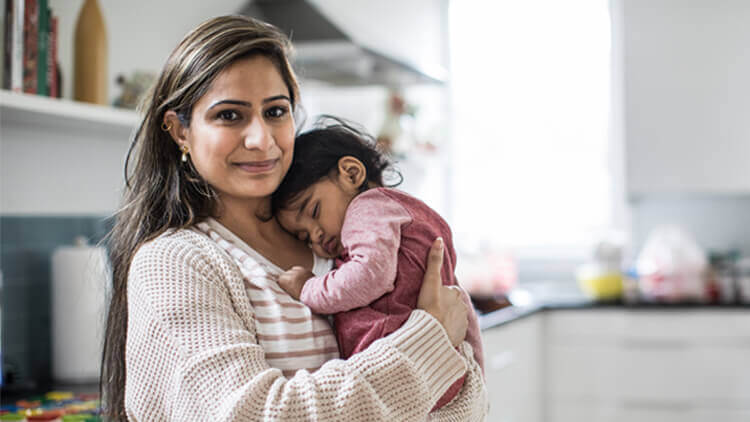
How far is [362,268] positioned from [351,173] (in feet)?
0.77

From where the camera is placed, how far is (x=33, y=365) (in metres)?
2.25

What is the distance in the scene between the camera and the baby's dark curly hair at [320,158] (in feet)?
4.69

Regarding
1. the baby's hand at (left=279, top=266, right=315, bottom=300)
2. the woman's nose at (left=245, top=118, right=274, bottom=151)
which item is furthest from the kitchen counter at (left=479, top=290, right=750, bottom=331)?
the woman's nose at (left=245, top=118, right=274, bottom=151)

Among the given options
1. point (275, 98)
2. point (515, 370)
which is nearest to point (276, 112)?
point (275, 98)

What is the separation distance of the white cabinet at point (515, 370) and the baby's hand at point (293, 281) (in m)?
1.56

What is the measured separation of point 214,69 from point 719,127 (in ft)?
11.0

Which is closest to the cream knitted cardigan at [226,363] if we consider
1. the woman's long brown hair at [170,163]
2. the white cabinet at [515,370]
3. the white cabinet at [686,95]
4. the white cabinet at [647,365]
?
the woman's long brown hair at [170,163]

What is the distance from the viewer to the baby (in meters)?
1.29

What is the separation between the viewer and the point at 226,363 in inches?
43.4

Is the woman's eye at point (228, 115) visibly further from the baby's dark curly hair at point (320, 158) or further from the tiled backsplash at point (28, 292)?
the tiled backsplash at point (28, 292)

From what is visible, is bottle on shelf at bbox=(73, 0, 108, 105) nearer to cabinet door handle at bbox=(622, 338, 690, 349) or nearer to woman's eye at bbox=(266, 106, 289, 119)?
woman's eye at bbox=(266, 106, 289, 119)

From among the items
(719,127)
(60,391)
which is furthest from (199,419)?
(719,127)

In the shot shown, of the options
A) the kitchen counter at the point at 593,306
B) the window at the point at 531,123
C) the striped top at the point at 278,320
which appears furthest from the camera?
the window at the point at 531,123

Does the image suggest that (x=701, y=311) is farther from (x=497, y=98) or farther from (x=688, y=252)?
(x=497, y=98)
